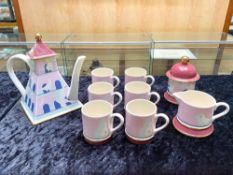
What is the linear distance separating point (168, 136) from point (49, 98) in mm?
391

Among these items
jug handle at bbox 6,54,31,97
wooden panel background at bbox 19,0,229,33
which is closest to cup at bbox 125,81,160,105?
jug handle at bbox 6,54,31,97

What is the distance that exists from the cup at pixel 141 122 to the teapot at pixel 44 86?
0.22 metres

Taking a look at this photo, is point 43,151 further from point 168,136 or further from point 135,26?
point 135,26

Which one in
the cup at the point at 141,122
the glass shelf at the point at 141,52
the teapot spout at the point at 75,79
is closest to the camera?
the cup at the point at 141,122

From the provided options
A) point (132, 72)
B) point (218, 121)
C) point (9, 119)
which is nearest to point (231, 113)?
point (218, 121)

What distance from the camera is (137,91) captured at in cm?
66

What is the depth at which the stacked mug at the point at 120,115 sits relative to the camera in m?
0.51

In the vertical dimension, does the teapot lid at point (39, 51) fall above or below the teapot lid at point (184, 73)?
above

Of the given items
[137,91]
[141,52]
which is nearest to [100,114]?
[137,91]

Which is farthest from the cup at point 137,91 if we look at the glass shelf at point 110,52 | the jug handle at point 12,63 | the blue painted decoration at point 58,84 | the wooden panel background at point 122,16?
the wooden panel background at point 122,16

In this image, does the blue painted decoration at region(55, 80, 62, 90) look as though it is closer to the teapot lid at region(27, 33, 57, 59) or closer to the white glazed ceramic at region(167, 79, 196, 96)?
the teapot lid at region(27, 33, 57, 59)

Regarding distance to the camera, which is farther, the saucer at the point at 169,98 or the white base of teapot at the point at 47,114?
the saucer at the point at 169,98

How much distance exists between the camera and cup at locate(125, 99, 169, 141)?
0.50 meters

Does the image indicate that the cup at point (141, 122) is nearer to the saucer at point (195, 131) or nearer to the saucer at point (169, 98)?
the saucer at point (195, 131)
